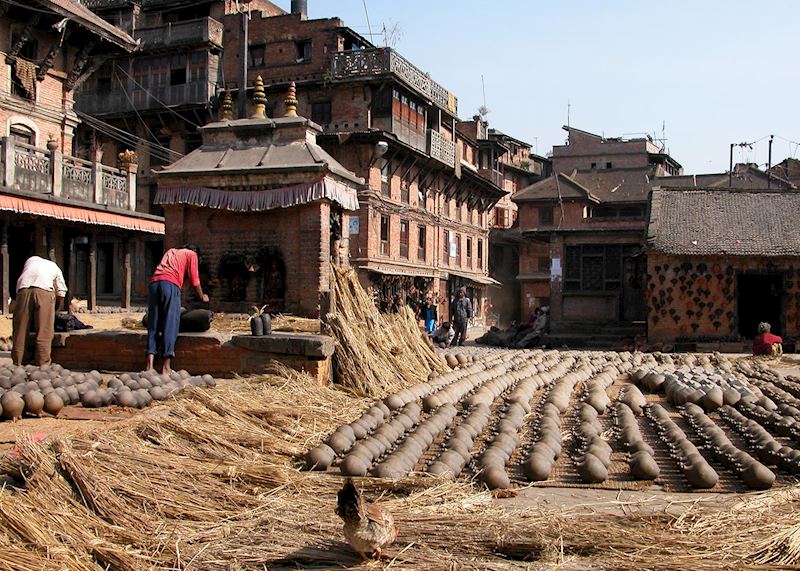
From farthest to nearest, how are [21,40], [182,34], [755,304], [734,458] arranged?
[182,34], [755,304], [21,40], [734,458]

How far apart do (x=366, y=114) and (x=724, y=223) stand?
17.8 meters

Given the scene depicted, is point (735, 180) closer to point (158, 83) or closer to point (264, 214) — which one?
point (158, 83)

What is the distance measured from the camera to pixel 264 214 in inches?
583

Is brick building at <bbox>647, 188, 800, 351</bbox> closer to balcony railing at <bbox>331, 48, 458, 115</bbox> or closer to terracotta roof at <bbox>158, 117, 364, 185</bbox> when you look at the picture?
terracotta roof at <bbox>158, 117, 364, 185</bbox>

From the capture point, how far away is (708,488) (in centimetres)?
590

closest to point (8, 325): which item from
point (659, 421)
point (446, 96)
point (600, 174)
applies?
point (659, 421)

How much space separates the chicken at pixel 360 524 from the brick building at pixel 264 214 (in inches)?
400

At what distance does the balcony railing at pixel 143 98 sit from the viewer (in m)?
39.2

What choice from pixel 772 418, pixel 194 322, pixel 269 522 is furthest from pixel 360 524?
pixel 194 322

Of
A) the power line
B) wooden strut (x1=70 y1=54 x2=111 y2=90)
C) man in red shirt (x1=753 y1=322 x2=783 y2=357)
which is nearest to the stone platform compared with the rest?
man in red shirt (x1=753 y1=322 x2=783 y2=357)

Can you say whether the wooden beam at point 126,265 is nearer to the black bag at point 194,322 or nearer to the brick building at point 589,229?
the brick building at point 589,229

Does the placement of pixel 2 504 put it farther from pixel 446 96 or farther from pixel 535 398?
pixel 446 96

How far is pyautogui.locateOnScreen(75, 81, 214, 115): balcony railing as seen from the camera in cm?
3916

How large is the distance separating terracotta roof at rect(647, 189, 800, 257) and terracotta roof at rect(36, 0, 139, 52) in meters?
18.1
